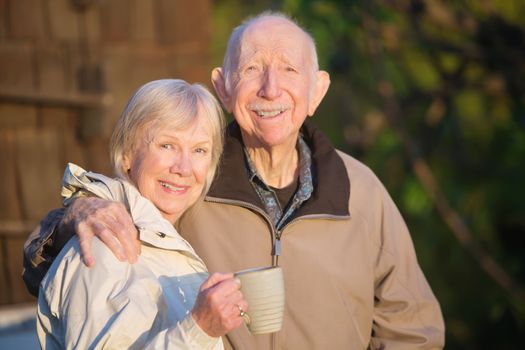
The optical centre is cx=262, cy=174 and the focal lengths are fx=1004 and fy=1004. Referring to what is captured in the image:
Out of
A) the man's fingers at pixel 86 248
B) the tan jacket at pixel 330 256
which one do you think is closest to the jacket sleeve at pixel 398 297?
the tan jacket at pixel 330 256

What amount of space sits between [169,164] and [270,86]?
458mm

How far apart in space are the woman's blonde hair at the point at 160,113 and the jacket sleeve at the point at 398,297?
673mm

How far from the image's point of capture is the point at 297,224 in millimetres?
2910

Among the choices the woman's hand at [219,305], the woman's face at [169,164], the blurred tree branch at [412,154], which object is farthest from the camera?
the blurred tree branch at [412,154]

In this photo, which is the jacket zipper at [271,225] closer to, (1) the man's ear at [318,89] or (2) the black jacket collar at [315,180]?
(2) the black jacket collar at [315,180]

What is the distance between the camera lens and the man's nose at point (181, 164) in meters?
2.57

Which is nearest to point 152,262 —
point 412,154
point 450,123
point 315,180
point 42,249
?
point 42,249

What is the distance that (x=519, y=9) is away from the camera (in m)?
7.04

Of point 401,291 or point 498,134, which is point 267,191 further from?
point 498,134

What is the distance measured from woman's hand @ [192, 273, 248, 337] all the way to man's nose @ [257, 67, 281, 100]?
79 centimetres

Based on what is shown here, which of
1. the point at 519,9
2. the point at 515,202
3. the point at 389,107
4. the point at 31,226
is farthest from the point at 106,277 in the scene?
the point at 519,9

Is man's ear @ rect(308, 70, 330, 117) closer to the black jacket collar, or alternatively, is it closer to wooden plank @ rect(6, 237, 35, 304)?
the black jacket collar

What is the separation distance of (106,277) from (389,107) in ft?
12.3

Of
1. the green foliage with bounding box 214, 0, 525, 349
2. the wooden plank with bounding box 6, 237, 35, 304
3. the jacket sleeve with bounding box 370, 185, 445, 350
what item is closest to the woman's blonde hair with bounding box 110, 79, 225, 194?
the jacket sleeve with bounding box 370, 185, 445, 350
